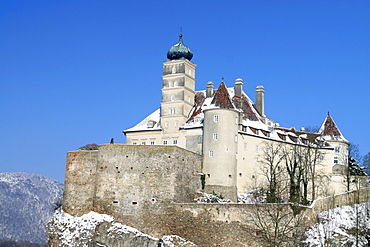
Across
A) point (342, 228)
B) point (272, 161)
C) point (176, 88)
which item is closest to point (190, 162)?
point (272, 161)

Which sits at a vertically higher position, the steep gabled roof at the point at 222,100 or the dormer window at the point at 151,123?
the steep gabled roof at the point at 222,100

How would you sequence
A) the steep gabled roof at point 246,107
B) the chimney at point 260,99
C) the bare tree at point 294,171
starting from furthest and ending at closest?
the chimney at point 260,99 → the steep gabled roof at point 246,107 → the bare tree at point 294,171

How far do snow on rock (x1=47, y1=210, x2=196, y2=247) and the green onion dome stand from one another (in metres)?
23.8

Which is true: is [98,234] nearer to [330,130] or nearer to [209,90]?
[209,90]

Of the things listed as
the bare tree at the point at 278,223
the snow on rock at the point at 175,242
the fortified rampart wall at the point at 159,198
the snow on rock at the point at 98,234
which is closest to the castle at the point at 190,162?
the fortified rampart wall at the point at 159,198

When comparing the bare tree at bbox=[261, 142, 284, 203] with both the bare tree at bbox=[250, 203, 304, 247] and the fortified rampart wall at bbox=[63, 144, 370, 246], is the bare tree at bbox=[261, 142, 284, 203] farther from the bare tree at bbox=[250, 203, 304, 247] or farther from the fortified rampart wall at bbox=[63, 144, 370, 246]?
the bare tree at bbox=[250, 203, 304, 247]

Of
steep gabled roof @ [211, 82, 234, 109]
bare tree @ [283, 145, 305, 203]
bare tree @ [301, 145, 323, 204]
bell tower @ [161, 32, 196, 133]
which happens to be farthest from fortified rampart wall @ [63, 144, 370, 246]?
bell tower @ [161, 32, 196, 133]

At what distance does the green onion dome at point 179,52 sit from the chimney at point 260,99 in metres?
9.85

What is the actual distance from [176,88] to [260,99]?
1126 cm

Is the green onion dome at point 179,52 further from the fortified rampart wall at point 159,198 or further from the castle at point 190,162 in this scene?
the fortified rampart wall at point 159,198

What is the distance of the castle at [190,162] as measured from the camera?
52188 mm

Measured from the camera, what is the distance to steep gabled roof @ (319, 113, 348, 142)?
72394 mm

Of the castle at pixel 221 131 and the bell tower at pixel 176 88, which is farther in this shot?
the bell tower at pixel 176 88

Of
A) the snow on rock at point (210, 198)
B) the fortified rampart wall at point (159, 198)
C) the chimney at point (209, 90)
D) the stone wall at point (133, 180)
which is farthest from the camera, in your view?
the chimney at point (209, 90)
